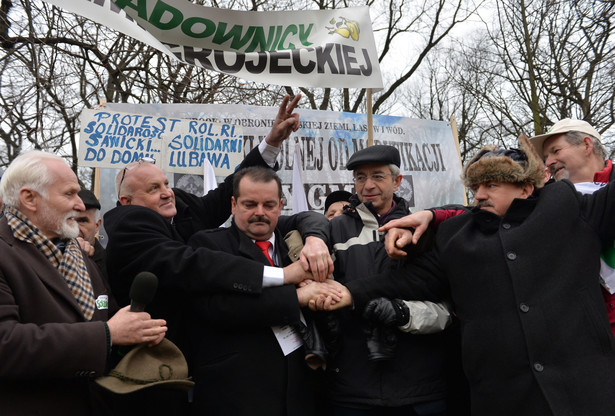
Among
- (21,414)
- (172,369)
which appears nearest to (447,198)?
(172,369)

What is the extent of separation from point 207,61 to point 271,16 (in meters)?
0.66

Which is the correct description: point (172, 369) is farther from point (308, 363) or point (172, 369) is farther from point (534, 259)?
point (534, 259)

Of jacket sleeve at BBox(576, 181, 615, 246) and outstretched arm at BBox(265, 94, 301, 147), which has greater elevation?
outstretched arm at BBox(265, 94, 301, 147)

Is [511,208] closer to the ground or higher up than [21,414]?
higher up

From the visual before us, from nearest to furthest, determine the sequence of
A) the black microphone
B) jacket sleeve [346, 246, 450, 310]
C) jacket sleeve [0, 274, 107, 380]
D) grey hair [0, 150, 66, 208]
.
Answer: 1. jacket sleeve [0, 274, 107, 380]
2. the black microphone
3. grey hair [0, 150, 66, 208]
4. jacket sleeve [346, 246, 450, 310]

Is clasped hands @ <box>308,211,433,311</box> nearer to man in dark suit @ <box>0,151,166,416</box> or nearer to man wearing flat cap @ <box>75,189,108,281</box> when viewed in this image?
man in dark suit @ <box>0,151,166,416</box>

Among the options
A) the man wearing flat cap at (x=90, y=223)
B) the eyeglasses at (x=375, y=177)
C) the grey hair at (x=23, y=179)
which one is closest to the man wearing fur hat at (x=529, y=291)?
the eyeglasses at (x=375, y=177)

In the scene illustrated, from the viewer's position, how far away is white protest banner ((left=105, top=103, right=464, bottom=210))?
218 inches

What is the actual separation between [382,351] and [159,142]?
140 inches

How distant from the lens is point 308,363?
2.30 metres

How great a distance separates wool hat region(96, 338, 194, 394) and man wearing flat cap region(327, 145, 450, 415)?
80 centimetres

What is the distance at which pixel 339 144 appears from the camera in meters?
5.82

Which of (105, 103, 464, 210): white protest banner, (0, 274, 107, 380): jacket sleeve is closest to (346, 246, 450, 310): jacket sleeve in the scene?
(0, 274, 107, 380): jacket sleeve

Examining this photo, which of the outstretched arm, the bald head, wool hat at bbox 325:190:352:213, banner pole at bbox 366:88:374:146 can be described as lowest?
the bald head
